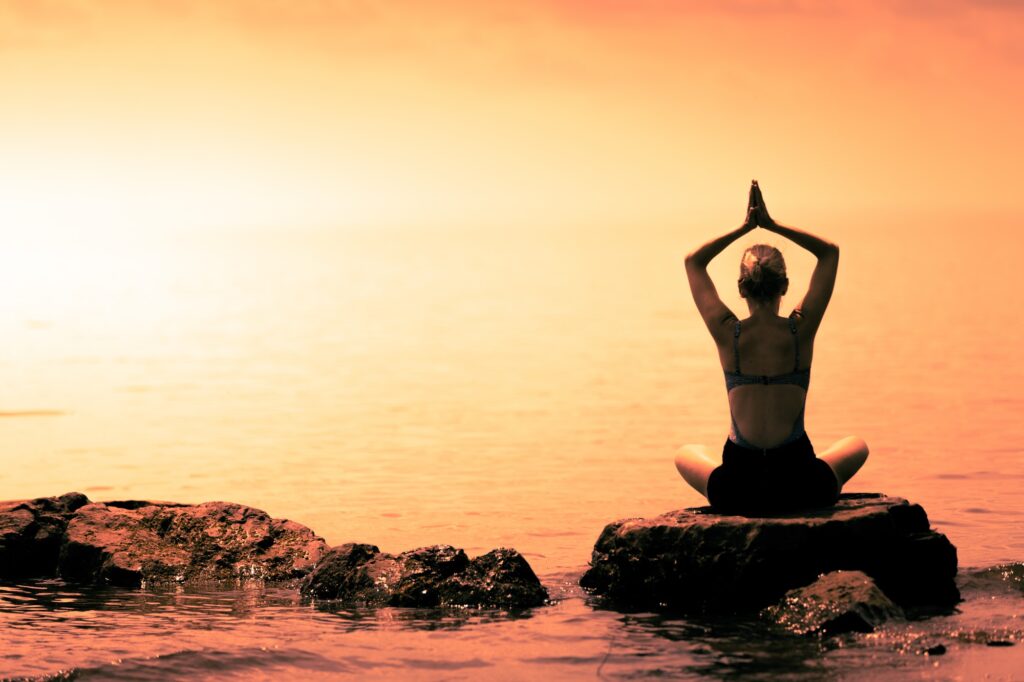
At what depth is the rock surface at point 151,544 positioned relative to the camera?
12086 millimetres

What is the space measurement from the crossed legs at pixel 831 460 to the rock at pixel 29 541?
211 inches

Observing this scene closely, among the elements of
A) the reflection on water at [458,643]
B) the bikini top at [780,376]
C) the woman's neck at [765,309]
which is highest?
the woman's neck at [765,309]

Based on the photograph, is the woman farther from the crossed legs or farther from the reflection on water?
the reflection on water

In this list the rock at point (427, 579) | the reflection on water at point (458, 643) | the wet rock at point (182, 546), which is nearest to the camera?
the reflection on water at point (458, 643)

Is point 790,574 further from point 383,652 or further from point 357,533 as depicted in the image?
point 357,533

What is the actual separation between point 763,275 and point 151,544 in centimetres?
558

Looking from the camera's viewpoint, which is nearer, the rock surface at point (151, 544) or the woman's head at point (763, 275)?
the woman's head at point (763, 275)

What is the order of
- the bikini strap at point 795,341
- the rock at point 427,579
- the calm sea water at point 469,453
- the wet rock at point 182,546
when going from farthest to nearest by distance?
the wet rock at point 182,546 < the rock at point 427,579 < the bikini strap at point 795,341 < the calm sea water at point 469,453

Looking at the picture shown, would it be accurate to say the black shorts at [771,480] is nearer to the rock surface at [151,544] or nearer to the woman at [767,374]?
the woman at [767,374]

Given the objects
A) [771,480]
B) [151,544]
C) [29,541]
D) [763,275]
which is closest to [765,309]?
[763,275]

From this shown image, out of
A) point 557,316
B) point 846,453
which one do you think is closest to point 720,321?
point 846,453

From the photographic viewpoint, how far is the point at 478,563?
1120 cm

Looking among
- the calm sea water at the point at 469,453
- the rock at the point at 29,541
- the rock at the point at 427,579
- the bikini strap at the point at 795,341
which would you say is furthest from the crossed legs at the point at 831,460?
the rock at the point at 29,541

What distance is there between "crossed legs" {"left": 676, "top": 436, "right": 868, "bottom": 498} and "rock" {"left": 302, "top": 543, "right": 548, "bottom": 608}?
146 centimetres
